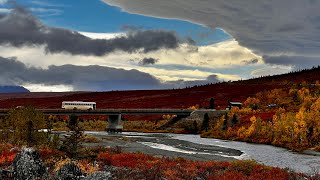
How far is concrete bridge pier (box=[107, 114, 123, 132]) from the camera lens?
4582 inches

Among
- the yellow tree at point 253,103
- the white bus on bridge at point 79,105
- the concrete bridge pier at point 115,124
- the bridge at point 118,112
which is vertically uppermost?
the yellow tree at point 253,103

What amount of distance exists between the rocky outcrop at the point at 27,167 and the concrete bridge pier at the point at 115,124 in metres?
91.2

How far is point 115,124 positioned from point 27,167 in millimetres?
94388

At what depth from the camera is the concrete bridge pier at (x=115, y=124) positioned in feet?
382

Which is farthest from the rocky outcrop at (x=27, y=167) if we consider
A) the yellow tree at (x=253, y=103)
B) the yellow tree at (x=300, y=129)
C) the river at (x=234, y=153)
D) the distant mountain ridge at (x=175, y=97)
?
the distant mountain ridge at (x=175, y=97)

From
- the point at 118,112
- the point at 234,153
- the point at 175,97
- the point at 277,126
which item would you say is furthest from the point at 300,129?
the point at 175,97

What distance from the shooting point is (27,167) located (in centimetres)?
2370

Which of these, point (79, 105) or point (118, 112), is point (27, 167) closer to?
point (118, 112)

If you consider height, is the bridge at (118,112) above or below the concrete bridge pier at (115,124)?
above

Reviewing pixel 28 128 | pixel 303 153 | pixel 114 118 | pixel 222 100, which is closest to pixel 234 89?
pixel 222 100

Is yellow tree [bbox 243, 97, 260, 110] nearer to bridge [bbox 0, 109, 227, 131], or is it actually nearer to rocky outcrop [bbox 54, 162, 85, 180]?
bridge [bbox 0, 109, 227, 131]

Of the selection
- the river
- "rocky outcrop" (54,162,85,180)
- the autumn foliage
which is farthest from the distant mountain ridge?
"rocky outcrop" (54,162,85,180)

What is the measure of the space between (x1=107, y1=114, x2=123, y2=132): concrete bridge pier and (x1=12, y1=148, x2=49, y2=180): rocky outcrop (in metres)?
91.2

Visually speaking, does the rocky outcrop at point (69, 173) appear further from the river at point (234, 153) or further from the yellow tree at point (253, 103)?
the yellow tree at point (253, 103)
